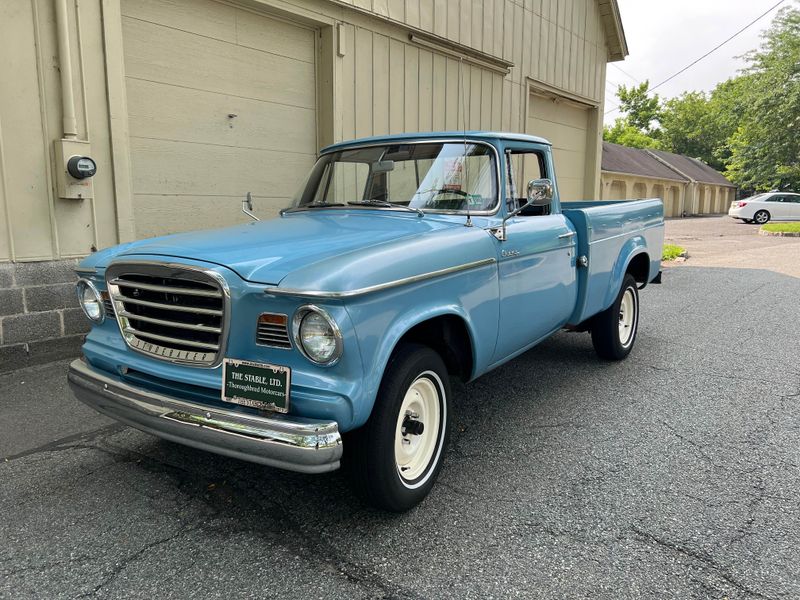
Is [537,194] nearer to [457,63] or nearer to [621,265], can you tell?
[621,265]

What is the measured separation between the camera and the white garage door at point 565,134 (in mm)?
11836

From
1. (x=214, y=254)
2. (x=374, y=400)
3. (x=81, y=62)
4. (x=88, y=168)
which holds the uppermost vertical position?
(x=81, y=62)

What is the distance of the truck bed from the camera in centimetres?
437

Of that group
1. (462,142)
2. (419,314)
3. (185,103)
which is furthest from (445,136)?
(185,103)

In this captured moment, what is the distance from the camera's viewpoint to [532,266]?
3688mm

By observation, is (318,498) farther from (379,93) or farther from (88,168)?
(379,93)

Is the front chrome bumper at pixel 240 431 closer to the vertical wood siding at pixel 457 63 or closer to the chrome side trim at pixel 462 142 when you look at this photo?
the chrome side trim at pixel 462 142

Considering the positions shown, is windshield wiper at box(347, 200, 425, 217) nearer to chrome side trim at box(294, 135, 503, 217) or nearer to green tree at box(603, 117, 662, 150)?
chrome side trim at box(294, 135, 503, 217)

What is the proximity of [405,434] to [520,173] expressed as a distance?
7.12 ft

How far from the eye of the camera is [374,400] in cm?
245

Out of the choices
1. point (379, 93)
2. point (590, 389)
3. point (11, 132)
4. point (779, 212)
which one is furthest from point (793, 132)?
point (11, 132)

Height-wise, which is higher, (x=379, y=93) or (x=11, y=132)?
(x=379, y=93)

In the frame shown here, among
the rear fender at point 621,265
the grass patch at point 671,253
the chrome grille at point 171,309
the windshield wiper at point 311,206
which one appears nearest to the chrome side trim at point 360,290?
the chrome grille at point 171,309

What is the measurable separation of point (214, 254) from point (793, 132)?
39.5 m
